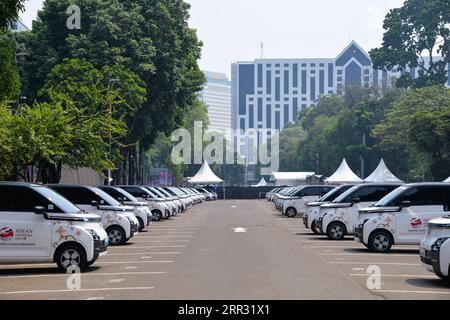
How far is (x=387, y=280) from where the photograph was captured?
17641mm

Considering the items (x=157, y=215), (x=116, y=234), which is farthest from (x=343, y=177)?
(x=116, y=234)

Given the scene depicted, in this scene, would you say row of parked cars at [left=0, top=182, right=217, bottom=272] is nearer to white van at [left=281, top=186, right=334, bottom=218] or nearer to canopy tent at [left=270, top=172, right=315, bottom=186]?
white van at [left=281, top=186, right=334, bottom=218]

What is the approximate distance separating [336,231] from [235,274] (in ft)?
40.8

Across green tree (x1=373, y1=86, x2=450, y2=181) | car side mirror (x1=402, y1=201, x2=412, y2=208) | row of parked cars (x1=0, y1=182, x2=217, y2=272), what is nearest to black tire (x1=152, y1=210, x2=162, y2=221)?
car side mirror (x1=402, y1=201, x2=412, y2=208)

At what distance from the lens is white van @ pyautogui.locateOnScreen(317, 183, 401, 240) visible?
29.1 metres

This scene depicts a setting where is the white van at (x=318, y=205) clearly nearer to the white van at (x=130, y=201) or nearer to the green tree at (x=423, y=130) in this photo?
the white van at (x=130, y=201)

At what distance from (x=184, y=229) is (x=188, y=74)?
31.7 metres

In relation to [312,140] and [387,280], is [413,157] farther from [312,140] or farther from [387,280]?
[387,280]

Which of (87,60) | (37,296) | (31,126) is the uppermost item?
(87,60)

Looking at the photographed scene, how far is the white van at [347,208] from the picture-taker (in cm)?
2911

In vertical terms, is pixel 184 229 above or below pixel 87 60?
below

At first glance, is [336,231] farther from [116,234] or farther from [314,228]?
[116,234]
